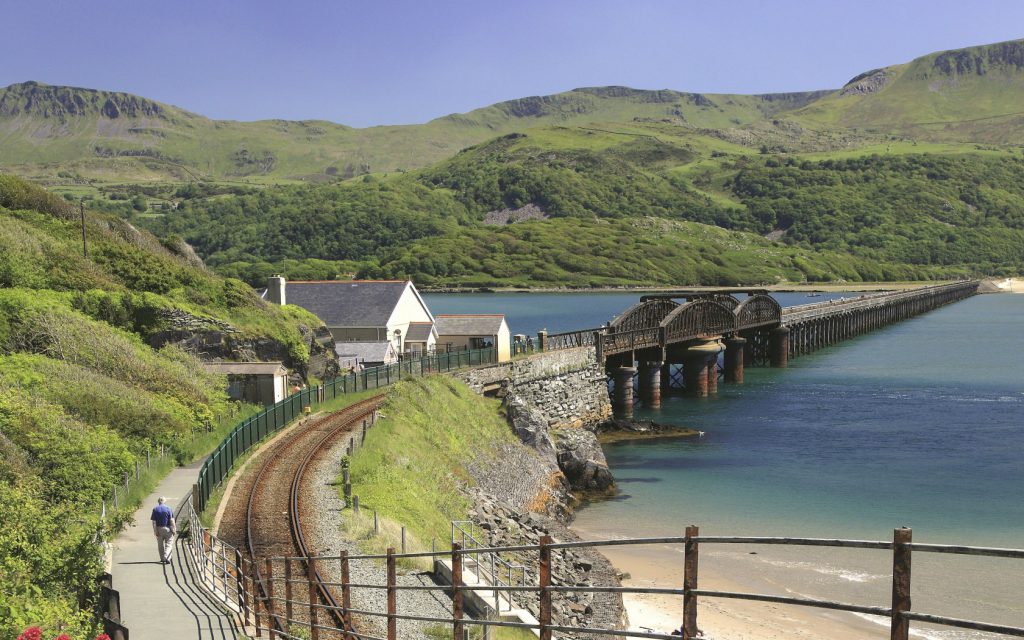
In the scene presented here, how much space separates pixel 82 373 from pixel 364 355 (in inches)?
998

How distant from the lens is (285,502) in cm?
2739

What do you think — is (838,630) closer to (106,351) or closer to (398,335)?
(106,351)

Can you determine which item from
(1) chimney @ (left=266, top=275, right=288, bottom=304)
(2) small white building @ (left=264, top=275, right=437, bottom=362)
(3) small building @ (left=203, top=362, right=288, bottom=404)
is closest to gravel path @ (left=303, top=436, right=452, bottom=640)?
(3) small building @ (left=203, top=362, right=288, bottom=404)

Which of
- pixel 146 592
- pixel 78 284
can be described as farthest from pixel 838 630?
pixel 78 284

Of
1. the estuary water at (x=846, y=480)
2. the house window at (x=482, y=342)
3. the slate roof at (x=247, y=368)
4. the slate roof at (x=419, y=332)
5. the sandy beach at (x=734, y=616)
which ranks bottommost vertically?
the sandy beach at (x=734, y=616)

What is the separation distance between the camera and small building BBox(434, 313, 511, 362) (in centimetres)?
5747

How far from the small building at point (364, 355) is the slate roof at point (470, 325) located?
3767 mm

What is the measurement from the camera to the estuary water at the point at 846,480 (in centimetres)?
3228

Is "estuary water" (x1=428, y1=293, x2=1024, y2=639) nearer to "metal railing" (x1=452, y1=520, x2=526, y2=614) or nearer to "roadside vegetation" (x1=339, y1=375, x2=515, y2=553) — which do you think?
"roadside vegetation" (x1=339, y1=375, x2=515, y2=553)

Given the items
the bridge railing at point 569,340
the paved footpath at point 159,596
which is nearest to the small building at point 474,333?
the bridge railing at point 569,340

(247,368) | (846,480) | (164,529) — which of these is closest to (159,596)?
(164,529)

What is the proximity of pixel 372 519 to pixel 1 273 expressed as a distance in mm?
26027

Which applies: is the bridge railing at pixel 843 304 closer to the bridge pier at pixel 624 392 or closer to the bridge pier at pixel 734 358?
the bridge pier at pixel 734 358

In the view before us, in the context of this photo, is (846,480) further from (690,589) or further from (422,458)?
(690,589)
